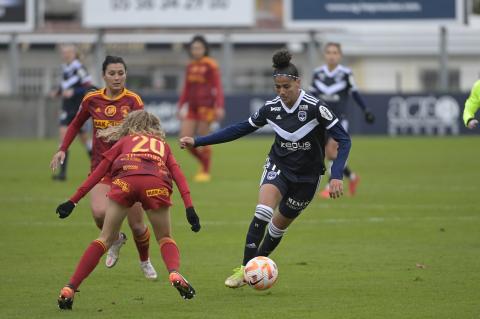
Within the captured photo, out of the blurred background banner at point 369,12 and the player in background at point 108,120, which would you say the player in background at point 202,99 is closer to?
the player in background at point 108,120

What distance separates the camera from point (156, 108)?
35.0 meters

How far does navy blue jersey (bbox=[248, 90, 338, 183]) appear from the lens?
32.7ft

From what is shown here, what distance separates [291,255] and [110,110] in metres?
2.79

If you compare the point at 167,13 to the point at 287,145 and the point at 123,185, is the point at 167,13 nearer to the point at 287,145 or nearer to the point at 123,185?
the point at 287,145

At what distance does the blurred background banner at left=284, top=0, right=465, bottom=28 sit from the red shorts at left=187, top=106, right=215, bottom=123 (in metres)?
15.8

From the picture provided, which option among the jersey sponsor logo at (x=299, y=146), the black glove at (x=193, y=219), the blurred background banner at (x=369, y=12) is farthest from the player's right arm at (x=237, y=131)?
the blurred background banner at (x=369, y=12)

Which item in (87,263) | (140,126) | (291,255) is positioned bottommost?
(291,255)

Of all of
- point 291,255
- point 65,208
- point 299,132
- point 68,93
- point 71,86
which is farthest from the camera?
point 71,86

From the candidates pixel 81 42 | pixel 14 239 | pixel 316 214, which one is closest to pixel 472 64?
pixel 81 42

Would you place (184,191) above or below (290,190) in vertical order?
above

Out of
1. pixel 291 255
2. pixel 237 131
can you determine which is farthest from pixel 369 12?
pixel 237 131

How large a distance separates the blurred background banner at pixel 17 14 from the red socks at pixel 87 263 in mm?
28601

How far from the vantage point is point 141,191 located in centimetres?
911

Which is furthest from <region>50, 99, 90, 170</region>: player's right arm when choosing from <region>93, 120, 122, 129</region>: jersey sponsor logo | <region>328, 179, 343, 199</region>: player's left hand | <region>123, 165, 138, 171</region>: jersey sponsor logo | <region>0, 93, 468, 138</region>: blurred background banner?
<region>0, 93, 468, 138</region>: blurred background banner
